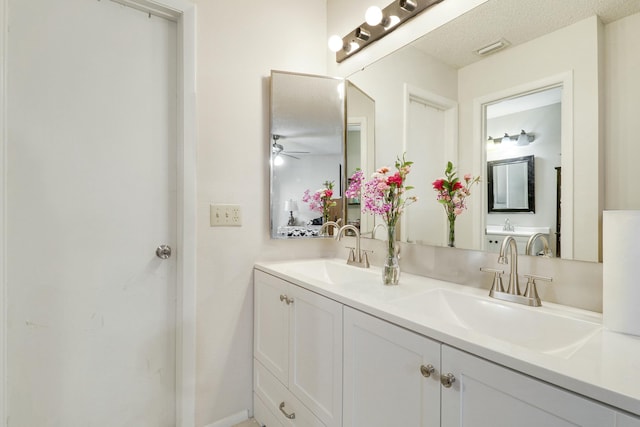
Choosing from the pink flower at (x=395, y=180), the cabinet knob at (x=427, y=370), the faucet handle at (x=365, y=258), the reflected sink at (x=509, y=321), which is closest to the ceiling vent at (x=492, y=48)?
the pink flower at (x=395, y=180)

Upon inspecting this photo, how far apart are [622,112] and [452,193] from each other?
1.85ft

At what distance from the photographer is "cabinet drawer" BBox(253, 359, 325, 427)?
4.07 ft

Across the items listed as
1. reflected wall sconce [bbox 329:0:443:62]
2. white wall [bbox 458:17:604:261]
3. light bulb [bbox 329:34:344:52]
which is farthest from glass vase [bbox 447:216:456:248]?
light bulb [bbox 329:34:344:52]

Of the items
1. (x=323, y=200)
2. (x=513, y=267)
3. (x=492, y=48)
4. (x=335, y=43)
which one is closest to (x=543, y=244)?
(x=513, y=267)

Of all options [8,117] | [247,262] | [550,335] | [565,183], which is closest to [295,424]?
[247,262]

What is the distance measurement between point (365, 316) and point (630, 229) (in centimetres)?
73

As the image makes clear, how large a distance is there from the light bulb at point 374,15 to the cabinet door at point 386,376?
1462mm

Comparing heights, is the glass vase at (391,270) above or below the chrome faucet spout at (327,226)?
below

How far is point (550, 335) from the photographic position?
2.87 feet

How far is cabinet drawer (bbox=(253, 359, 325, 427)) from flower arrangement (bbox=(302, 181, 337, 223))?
0.91m

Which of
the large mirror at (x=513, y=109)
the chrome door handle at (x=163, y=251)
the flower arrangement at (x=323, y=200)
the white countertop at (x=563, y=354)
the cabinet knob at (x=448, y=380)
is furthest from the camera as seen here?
the flower arrangement at (x=323, y=200)

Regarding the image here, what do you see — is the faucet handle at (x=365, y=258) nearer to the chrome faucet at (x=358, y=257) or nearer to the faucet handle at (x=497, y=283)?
the chrome faucet at (x=358, y=257)

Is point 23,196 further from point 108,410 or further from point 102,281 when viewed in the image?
point 108,410

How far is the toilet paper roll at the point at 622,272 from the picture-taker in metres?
0.75
